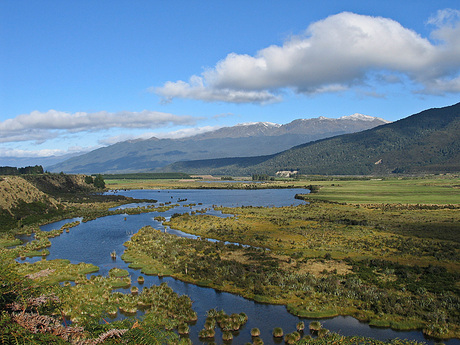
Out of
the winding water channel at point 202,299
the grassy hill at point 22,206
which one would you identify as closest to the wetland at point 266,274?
the winding water channel at point 202,299

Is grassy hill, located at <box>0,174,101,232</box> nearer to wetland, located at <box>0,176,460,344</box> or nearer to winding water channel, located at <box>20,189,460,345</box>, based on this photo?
wetland, located at <box>0,176,460,344</box>

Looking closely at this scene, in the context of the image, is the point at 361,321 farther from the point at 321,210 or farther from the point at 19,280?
the point at 321,210

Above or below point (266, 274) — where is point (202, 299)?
below

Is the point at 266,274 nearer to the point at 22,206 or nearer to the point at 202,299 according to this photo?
the point at 202,299

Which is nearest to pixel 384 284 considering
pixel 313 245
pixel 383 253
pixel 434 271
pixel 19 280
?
pixel 434 271

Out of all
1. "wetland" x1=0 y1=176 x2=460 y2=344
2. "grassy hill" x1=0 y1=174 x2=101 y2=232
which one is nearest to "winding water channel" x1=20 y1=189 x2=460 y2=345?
"wetland" x1=0 y1=176 x2=460 y2=344

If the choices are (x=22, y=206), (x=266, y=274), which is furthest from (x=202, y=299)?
(x=22, y=206)

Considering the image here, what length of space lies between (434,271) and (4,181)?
106 meters

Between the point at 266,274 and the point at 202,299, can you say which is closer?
the point at 202,299

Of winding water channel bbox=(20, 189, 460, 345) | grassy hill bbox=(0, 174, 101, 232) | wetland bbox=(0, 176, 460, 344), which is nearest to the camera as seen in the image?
winding water channel bbox=(20, 189, 460, 345)

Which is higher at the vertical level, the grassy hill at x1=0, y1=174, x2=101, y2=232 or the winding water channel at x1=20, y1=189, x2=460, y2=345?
the grassy hill at x1=0, y1=174, x2=101, y2=232

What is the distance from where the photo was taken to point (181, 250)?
57.2 m

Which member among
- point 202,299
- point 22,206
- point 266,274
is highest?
point 22,206

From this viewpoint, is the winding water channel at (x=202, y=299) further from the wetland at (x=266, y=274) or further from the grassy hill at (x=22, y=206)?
the grassy hill at (x=22, y=206)
